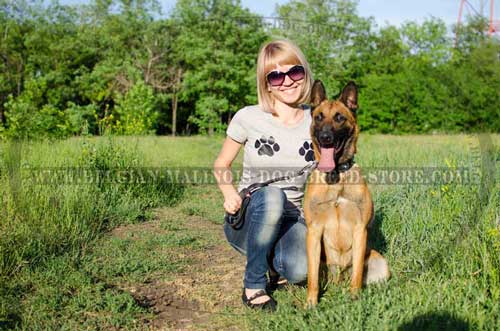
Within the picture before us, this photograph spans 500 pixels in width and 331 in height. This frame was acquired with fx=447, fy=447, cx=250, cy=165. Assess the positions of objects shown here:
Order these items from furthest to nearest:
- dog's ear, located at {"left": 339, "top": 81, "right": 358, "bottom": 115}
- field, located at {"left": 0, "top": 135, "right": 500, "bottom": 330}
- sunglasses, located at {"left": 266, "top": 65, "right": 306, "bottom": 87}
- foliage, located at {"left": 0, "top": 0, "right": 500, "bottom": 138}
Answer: foliage, located at {"left": 0, "top": 0, "right": 500, "bottom": 138} → sunglasses, located at {"left": 266, "top": 65, "right": 306, "bottom": 87} → dog's ear, located at {"left": 339, "top": 81, "right": 358, "bottom": 115} → field, located at {"left": 0, "top": 135, "right": 500, "bottom": 330}

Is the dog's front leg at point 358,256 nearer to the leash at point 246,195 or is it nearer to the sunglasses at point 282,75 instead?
the leash at point 246,195

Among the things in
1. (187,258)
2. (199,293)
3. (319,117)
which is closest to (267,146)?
(319,117)

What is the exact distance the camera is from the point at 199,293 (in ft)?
11.4

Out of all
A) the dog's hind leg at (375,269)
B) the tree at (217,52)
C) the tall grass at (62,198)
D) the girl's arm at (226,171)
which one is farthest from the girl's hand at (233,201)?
the tree at (217,52)

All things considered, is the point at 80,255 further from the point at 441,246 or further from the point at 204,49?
the point at 204,49

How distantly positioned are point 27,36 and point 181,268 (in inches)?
1178

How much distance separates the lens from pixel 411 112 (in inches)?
875

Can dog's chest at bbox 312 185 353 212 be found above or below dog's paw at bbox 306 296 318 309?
above

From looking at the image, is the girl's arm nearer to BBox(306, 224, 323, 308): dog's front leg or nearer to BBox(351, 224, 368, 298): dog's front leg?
BBox(306, 224, 323, 308): dog's front leg

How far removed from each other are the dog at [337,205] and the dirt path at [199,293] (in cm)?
66

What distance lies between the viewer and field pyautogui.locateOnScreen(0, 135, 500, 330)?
2742mm

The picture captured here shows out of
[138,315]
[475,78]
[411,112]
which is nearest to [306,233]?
[138,315]

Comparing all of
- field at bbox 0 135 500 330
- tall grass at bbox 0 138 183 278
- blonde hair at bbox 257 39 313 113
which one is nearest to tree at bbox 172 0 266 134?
tall grass at bbox 0 138 183 278

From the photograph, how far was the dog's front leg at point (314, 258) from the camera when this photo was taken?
A: 3.03 meters
